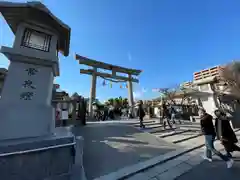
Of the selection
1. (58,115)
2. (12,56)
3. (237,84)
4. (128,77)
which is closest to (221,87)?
(237,84)

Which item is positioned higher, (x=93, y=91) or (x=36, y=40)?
(x=93, y=91)

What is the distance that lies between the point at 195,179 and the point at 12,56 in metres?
4.76

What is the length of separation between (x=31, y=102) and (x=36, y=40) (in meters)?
1.41

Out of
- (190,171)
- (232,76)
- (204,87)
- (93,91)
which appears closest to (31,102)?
(190,171)

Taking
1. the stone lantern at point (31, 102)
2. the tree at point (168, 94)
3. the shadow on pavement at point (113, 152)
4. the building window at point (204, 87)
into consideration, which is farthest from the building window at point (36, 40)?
the tree at point (168, 94)

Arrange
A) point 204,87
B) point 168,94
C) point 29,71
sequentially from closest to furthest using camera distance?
point 29,71 < point 204,87 < point 168,94

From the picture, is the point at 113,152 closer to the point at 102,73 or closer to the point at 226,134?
the point at 226,134

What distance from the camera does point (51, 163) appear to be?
2.12 metres

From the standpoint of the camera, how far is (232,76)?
10305mm

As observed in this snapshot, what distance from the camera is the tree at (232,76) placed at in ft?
31.8

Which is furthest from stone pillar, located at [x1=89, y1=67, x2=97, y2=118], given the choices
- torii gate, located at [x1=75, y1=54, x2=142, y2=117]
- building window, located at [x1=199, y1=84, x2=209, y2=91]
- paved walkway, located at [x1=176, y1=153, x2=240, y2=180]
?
paved walkway, located at [x1=176, y1=153, x2=240, y2=180]

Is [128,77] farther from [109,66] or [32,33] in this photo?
[32,33]

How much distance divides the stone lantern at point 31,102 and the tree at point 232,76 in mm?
12017

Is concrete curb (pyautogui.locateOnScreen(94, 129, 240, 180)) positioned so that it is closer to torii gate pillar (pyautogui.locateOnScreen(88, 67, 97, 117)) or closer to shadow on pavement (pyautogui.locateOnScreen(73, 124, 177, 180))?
shadow on pavement (pyautogui.locateOnScreen(73, 124, 177, 180))
